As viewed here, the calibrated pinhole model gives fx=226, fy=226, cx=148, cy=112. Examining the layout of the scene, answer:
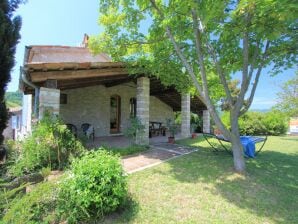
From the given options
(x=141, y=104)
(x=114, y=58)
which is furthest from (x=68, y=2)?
(x=141, y=104)

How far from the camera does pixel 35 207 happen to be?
12.3 ft

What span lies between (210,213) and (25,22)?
7.42 meters

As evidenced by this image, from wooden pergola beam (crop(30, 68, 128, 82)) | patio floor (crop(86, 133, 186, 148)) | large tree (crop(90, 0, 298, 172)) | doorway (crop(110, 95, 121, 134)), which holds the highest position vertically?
large tree (crop(90, 0, 298, 172))

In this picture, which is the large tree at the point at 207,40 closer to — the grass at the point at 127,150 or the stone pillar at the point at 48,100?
the stone pillar at the point at 48,100

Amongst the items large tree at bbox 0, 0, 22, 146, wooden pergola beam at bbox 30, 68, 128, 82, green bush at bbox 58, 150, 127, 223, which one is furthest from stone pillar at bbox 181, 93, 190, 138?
green bush at bbox 58, 150, 127, 223

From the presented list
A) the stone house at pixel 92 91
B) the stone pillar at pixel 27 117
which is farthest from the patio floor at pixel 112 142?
the stone pillar at pixel 27 117

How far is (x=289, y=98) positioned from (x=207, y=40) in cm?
1669

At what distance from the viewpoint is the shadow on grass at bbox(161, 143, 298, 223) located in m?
4.56

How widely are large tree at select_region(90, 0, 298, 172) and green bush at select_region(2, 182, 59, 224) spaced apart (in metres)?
4.48

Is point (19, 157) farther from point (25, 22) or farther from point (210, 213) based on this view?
point (210, 213)

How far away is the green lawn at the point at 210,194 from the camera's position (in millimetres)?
4086

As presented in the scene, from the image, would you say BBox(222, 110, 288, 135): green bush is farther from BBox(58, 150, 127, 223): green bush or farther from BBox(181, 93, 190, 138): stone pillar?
BBox(58, 150, 127, 223): green bush

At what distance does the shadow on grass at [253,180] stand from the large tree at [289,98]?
514 inches

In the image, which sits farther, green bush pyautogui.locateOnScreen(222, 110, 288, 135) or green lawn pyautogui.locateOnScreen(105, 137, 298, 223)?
green bush pyautogui.locateOnScreen(222, 110, 288, 135)
